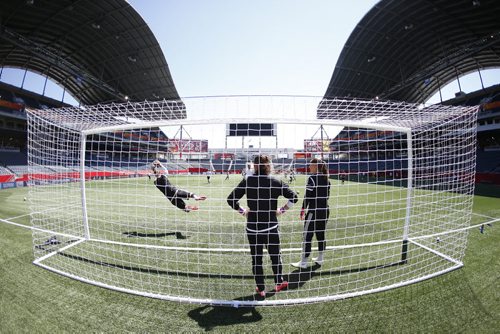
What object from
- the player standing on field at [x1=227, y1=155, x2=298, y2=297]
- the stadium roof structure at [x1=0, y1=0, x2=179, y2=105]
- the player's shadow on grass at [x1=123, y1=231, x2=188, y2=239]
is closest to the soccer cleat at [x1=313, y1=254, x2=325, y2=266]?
the player standing on field at [x1=227, y1=155, x2=298, y2=297]

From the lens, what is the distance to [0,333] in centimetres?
216

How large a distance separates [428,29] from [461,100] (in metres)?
16.4

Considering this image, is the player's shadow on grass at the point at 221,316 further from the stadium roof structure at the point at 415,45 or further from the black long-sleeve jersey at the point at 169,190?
the stadium roof structure at the point at 415,45

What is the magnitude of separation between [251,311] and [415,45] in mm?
34549

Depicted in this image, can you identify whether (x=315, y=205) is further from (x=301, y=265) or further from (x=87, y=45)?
(x=87, y=45)

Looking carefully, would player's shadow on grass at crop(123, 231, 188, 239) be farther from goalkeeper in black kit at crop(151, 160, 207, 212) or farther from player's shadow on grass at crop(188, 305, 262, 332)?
player's shadow on grass at crop(188, 305, 262, 332)

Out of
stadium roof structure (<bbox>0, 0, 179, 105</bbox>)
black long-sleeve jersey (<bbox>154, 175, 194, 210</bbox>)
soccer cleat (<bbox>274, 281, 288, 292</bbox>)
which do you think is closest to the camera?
soccer cleat (<bbox>274, 281, 288, 292</bbox>)

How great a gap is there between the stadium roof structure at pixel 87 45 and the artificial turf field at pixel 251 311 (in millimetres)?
23994

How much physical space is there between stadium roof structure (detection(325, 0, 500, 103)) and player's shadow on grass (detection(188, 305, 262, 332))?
91.9 ft

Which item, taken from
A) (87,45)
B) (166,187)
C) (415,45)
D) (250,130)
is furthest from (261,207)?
(415,45)

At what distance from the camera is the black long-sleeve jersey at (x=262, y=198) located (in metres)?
2.76

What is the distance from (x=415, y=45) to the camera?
26562mm

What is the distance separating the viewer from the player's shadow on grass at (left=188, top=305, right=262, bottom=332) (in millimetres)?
2381

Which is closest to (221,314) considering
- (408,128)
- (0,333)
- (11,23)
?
(0,333)
